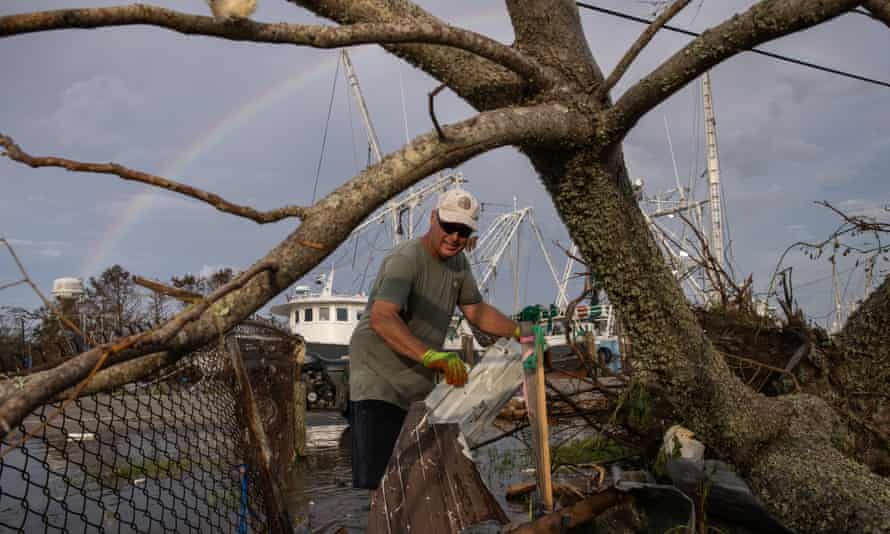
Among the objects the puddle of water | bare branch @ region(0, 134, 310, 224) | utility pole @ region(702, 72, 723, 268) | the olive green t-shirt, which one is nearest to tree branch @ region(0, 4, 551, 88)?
bare branch @ region(0, 134, 310, 224)

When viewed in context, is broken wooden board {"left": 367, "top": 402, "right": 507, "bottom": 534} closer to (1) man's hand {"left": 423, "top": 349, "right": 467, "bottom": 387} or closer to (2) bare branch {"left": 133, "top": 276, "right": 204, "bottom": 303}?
(1) man's hand {"left": 423, "top": 349, "right": 467, "bottom": 387}

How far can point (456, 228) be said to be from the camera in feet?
11.6

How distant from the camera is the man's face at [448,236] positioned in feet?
11.6

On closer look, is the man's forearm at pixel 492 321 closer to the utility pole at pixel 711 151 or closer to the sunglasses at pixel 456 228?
the sunglasses at pixel 456 228

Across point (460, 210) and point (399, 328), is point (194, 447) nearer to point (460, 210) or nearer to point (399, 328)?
point (399, 328)

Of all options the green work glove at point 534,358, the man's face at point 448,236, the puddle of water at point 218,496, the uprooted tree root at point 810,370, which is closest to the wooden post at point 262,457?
the puddle of water at point 218,496

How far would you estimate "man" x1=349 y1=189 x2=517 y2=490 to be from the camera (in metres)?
3.39

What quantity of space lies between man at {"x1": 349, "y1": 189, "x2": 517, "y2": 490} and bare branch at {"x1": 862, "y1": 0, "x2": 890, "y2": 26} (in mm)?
2533

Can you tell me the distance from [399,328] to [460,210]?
0.72 m

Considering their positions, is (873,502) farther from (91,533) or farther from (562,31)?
(91,533)

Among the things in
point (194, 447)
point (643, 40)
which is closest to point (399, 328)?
point (643, 40)

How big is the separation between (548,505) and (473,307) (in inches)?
49.4

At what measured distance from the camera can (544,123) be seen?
10.7 feet

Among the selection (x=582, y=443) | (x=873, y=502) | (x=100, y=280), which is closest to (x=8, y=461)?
(x=582, y=443)
